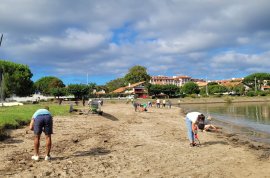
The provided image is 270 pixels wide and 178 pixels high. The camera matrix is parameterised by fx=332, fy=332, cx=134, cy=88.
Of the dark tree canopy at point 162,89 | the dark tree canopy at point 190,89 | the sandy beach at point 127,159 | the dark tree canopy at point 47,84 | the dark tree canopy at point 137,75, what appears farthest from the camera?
the dark tree canopy at point 137,75

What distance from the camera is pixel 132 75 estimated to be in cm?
14262

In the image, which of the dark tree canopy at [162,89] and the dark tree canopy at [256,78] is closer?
the dark tree canopy at [162,89]

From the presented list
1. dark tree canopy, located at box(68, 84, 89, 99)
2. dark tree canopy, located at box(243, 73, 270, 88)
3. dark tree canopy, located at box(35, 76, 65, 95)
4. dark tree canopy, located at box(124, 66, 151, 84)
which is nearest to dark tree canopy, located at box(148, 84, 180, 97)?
dark tree canopy, located at box(68, 84, 89, 99)

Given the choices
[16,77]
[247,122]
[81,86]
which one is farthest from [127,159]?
[81,86]

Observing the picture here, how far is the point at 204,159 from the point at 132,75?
13188 cm

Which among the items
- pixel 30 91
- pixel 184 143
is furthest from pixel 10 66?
pixel 184 143

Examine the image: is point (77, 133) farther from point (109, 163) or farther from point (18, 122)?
point (109, 163)

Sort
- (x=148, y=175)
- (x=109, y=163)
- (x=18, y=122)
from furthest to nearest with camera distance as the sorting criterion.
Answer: (x=18, y=122) < (x=109, y=163) < (x=148, y=175)

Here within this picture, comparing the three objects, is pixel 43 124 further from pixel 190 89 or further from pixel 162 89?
pixel 190 89

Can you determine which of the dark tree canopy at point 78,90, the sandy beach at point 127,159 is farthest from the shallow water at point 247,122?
the dark tree canopy at point 78,90

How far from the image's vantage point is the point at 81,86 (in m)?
102

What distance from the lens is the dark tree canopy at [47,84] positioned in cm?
13675

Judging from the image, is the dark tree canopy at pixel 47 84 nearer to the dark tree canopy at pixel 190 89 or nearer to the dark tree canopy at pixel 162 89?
the dark tree canopy at pixel 162 89

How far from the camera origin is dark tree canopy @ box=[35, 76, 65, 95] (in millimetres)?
136750
